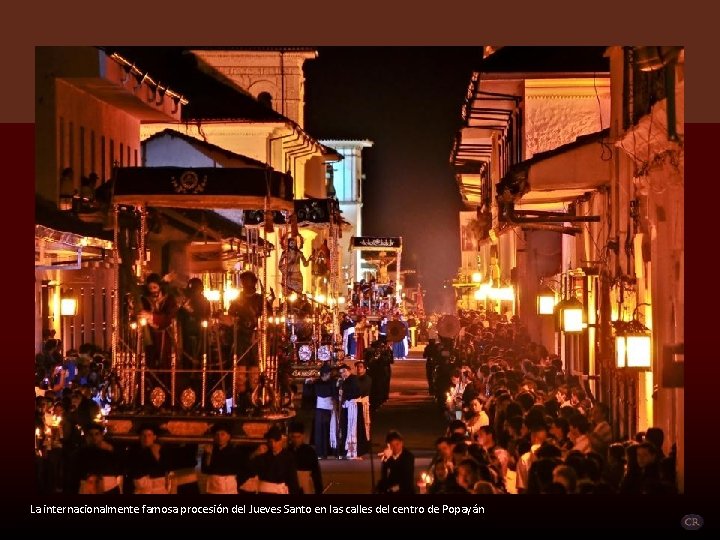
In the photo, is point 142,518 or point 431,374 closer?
point 142,518

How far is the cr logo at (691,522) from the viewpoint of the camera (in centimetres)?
1317

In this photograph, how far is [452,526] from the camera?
1334 centimetres

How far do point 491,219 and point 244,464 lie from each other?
20.7 meters

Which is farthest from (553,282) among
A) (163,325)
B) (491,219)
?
(163,325)

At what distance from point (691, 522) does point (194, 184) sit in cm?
631

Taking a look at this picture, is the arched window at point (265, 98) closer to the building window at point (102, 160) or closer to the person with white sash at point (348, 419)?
the building window at point (102, 160)

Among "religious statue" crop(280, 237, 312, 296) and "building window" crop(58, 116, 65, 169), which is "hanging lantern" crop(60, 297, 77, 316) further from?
"religious statue" crop(280, 237, 312, 296)

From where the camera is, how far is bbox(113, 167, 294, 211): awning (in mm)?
15992

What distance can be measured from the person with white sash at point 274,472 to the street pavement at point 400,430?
7.77ft

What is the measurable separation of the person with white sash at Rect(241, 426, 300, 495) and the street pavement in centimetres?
237

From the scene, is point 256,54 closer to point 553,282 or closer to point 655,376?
point 553,282

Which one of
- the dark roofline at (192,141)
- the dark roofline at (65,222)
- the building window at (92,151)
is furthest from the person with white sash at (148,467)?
the dark roofline at (192,141)

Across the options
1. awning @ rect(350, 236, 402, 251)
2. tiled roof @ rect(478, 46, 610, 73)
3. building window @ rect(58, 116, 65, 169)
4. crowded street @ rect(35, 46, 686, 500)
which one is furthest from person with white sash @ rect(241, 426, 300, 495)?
awning @ rect(350, 236, 402, 251)

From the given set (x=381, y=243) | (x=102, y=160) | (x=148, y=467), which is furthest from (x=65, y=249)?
(x=381, y=243)
